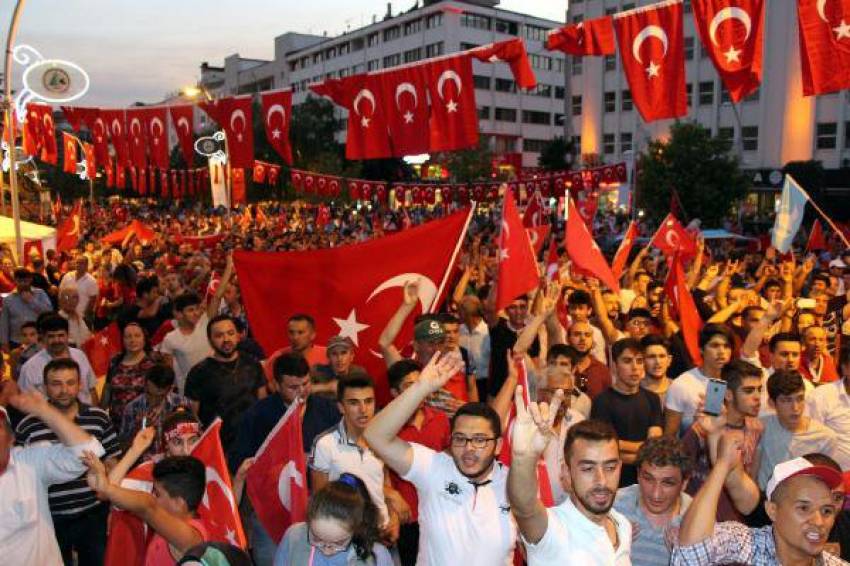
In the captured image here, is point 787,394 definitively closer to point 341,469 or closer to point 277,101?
point 341,469

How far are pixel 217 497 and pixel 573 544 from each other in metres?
2.11

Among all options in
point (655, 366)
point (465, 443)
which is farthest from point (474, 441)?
point (655, 366)

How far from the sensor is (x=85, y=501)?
5000 mm

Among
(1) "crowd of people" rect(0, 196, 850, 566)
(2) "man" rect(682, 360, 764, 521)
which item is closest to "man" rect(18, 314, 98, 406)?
(1) "crowd of people" rect(0, 196, 850, 566)

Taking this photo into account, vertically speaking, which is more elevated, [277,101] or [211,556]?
[277,101]

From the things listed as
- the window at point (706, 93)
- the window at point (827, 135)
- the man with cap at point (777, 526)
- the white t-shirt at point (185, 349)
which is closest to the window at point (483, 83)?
the window at point (706, 93)

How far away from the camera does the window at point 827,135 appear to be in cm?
4181

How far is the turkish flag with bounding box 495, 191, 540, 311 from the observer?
7.46 meters

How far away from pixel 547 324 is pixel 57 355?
14.0ft

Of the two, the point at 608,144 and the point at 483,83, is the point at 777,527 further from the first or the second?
the point at 483,83

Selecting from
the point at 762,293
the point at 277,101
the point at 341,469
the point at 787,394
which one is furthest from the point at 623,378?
the point at 277,101

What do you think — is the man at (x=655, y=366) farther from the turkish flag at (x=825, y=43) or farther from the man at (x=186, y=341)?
the man at (x=186, y=341)

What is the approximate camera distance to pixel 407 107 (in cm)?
1195

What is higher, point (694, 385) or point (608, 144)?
point (608, 144)
